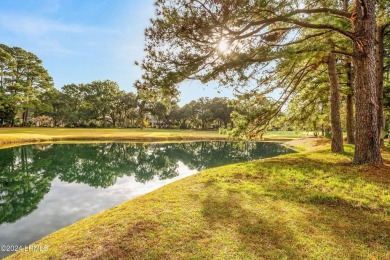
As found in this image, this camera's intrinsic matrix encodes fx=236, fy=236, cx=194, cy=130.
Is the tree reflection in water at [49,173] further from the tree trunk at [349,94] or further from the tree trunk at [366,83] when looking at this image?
the tree trunk at [366,83]

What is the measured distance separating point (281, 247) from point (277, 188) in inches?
129

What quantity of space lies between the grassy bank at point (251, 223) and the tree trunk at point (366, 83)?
2.52 ft

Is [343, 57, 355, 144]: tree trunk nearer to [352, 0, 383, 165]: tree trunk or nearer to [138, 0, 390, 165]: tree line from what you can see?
[138, 0, 390, 165]: tree line

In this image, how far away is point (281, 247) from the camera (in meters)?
3.94

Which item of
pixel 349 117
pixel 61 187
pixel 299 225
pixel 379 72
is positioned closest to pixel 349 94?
pixel 349 117

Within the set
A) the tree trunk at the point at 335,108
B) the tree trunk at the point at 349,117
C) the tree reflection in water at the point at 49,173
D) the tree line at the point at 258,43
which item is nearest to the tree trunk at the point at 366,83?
the tree line at the point at 258,43

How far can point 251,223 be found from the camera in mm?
4840

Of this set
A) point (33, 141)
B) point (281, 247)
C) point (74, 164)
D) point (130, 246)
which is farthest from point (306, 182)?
point (33, 141)

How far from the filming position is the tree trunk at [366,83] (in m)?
7.50

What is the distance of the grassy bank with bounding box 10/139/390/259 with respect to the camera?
387 centimetres

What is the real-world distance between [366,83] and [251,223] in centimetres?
618

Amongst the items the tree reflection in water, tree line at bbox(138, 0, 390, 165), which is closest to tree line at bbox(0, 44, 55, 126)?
the tree reflection in water

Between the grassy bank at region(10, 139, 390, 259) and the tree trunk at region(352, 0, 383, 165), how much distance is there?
0.77m

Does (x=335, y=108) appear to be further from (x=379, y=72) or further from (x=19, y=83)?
(x=19, y=83)
